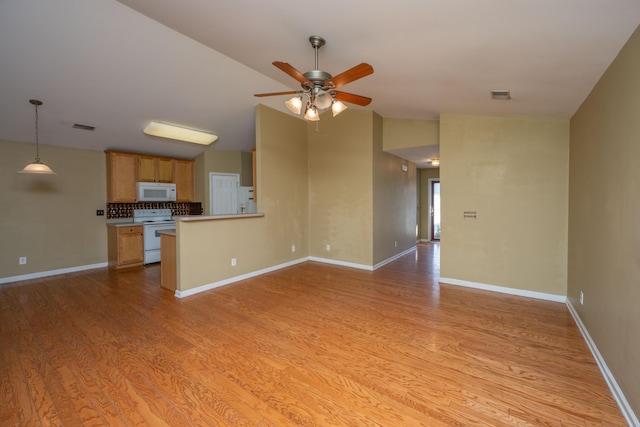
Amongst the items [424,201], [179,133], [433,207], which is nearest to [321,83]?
[179,133]

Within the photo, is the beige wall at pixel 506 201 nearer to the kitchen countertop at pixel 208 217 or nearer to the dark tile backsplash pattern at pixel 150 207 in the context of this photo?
the kitchen countertop at pixel 208 217

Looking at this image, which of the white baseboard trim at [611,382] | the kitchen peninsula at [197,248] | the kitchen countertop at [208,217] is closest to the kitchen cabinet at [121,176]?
the kitchen peninsula at [197,248]

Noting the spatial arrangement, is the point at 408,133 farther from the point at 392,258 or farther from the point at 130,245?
the point at 130,245

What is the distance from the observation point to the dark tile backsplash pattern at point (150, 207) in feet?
18.5

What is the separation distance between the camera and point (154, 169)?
19.4ft

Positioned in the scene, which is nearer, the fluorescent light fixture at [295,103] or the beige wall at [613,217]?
the beige wall at [613,217]

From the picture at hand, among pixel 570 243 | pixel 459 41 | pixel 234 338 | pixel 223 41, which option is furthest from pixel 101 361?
pixel 570 243

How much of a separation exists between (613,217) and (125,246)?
6.72m

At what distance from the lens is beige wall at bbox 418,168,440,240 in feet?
28.2

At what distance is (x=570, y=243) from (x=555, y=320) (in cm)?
97

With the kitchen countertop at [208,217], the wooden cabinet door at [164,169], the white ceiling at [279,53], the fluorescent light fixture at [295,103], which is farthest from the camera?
the wooden cabinet door at [164,169]

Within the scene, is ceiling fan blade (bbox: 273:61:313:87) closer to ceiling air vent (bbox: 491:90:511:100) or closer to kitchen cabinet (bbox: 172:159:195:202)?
ceiling air vent (bbox: 491:90:511:100)

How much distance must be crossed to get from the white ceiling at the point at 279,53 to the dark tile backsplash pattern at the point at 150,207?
1.57 m

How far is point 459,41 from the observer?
212 centimetres
